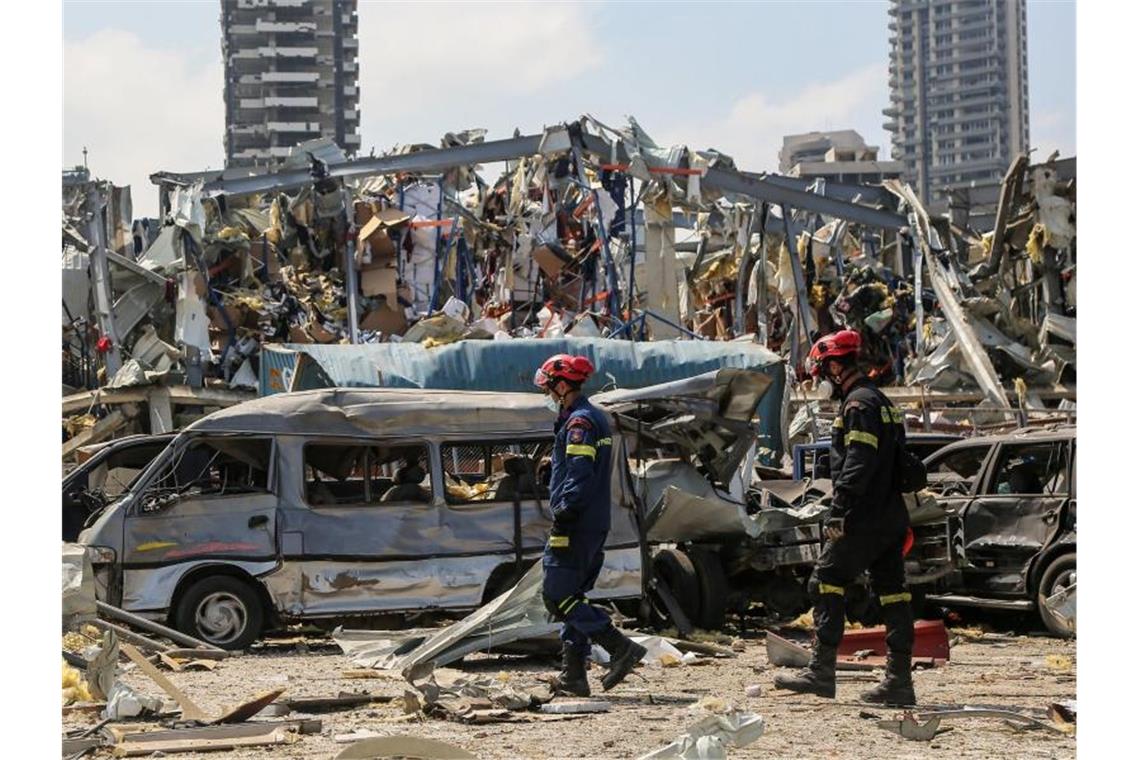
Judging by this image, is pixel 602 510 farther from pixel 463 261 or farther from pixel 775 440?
pixel 463 261

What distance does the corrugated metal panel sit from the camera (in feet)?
66.1

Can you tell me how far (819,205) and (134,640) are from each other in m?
17.6

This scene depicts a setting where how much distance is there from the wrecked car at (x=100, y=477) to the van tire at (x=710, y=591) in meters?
4.19

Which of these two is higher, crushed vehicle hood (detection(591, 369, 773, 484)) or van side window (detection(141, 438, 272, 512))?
crushed vehicle hood (detection(591, 369, 773, 484))

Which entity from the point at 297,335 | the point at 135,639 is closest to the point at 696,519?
the point at 135,639

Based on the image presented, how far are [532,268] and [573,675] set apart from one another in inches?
787

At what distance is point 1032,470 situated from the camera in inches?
544

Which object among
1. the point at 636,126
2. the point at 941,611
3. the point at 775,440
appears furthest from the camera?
the point at 636,126

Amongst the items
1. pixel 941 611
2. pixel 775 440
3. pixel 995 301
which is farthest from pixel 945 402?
pixel 941 611

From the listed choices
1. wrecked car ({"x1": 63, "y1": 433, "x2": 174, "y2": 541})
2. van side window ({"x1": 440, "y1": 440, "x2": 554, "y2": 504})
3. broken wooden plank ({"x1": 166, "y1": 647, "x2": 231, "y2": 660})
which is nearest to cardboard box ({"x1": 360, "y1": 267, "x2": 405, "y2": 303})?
wrecked car ({"x1": 63, "y1": 433, "x2": 174, "y2": 541})

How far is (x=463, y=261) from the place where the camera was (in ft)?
97.9

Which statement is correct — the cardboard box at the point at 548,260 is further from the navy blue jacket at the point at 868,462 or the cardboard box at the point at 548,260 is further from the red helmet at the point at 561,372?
the navy blue jacket at the point at 868,462

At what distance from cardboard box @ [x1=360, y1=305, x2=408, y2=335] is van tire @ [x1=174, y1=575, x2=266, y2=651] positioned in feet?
51.2

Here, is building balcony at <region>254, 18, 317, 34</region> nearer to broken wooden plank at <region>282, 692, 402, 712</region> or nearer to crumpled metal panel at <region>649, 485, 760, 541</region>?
crumpled metal panel at <region>649, 485, 760, 541</region>
